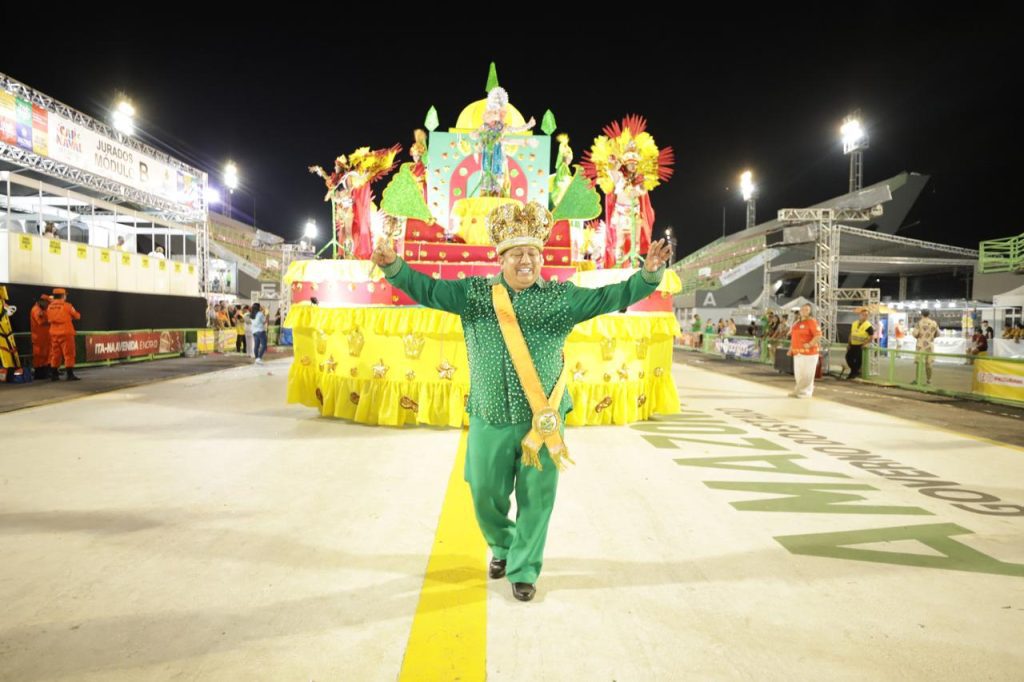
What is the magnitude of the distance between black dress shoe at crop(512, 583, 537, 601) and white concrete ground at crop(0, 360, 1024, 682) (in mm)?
38

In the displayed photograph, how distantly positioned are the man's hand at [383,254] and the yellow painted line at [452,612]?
1.48 meters

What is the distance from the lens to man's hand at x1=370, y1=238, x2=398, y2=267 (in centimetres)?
248

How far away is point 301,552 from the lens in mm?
2893

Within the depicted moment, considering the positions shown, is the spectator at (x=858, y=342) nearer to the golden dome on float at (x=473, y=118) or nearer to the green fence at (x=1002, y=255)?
the golden dome on float at (x=473, y=118)

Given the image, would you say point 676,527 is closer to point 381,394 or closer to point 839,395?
point 381,394

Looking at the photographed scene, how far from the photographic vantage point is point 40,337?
10664mm

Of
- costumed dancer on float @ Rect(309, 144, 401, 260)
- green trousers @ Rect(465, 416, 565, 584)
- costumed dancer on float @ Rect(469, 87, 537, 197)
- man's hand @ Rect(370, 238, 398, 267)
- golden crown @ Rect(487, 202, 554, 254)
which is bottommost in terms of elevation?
green trousers @ Rect(465, 416, 565, 584)

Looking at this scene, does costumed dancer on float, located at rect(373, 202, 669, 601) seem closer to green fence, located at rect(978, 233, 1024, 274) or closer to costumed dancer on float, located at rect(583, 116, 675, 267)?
costumed dancer on float, located at rect(583, 116, 675, 267)

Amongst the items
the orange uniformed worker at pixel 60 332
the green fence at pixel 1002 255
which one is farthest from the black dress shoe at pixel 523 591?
the green fence at pixel 1002 255

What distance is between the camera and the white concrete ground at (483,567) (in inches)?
77.9

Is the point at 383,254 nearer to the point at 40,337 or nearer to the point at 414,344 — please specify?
the point at 414,344

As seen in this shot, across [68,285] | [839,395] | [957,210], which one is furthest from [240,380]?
[957,210]

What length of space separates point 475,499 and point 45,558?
7.11ft

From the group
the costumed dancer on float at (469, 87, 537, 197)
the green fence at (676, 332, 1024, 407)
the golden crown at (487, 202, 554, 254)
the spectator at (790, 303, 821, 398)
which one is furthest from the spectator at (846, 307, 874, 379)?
the golden crown at (487, 202, 554, 254)
